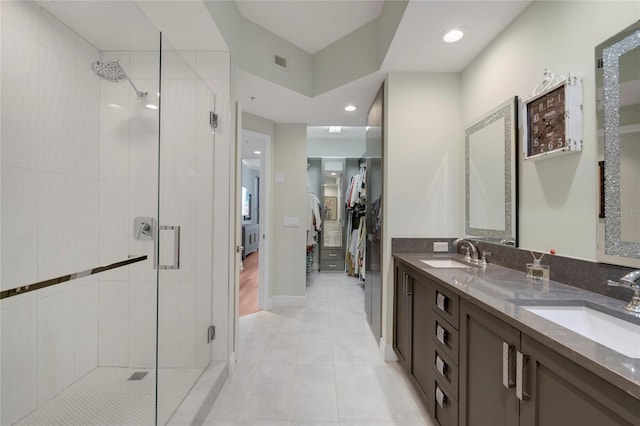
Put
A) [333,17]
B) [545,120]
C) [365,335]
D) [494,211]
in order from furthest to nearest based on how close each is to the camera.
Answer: [365,335] → [333,17] → [494,211] → [545,120]

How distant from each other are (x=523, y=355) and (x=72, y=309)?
2295mm

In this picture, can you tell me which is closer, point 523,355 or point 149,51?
point 523,355

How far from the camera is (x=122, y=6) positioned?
1503 mm

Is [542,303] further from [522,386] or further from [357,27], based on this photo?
[357,27]

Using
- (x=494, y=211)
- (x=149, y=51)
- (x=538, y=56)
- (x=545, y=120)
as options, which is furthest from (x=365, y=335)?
(x=149, y=51)

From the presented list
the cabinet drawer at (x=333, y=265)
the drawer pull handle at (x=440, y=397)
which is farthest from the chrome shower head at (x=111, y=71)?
the cabinet drawer at (x=333, y=265)

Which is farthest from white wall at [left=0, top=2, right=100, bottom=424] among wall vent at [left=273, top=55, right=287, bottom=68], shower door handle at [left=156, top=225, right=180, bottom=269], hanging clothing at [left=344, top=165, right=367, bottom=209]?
hanging clothing at [left=344, top=165, right=367, bottom=209]

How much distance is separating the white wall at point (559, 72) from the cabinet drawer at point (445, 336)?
700mm

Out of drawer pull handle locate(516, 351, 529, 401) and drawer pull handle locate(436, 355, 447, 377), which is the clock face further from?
drawer pull handle locate(436, 355, 447, 377)

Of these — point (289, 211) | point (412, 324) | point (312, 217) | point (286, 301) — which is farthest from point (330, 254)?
point (412, 324)

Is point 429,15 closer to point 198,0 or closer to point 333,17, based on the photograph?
point 333,17

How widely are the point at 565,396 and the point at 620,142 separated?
102 cm

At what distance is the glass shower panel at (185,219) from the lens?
1802 mm

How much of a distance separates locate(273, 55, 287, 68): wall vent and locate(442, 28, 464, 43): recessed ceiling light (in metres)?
1.44
